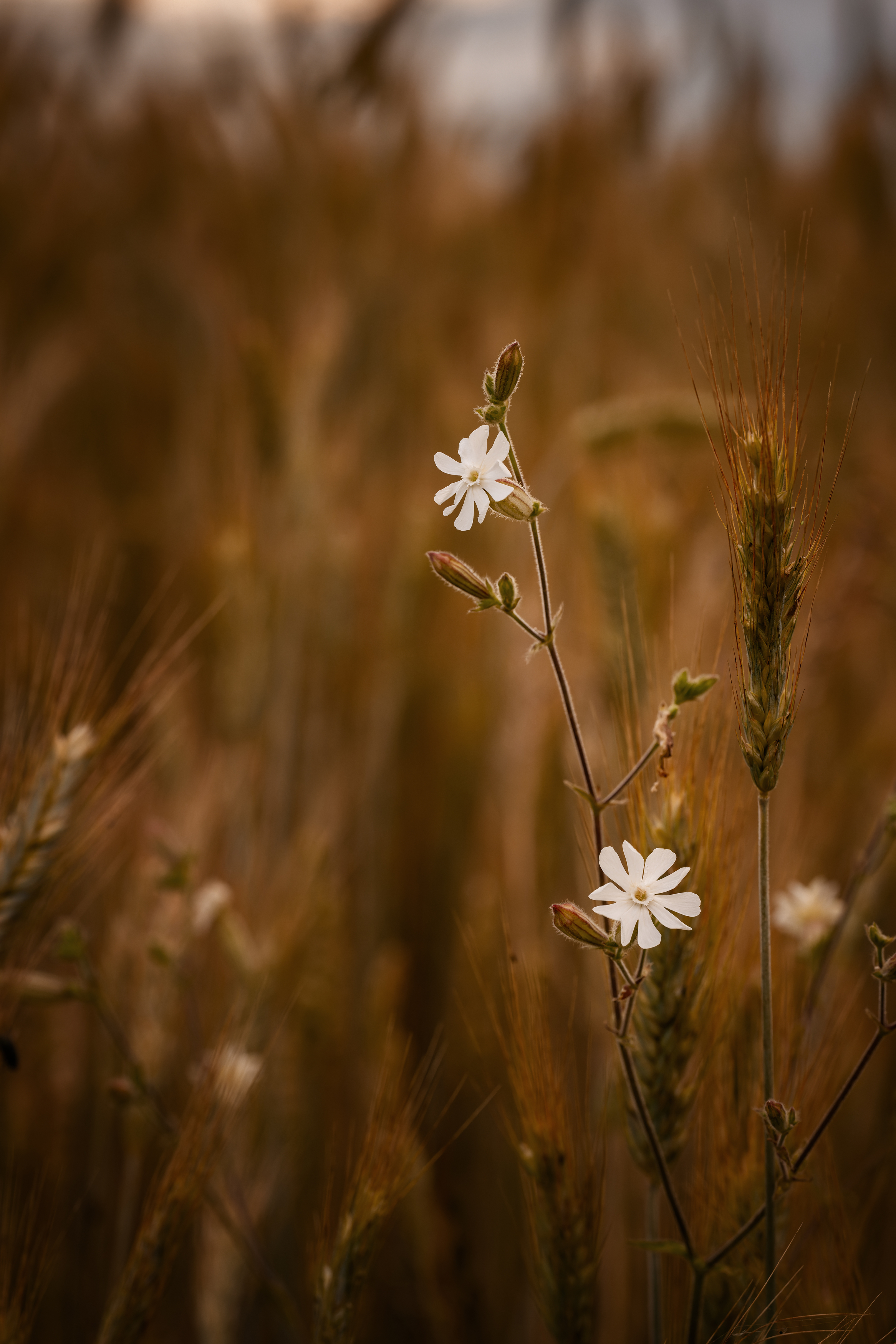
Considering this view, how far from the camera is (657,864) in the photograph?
52 centimetres

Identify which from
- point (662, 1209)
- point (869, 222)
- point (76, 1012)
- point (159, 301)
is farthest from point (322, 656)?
point (869, 222)

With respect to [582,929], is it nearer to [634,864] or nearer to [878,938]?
[634,864]

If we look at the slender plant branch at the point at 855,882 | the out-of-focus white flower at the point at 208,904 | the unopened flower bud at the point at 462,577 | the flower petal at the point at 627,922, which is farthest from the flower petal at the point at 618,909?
the out-of-focus white flower at the point at 208,904

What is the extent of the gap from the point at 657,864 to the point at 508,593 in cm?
20

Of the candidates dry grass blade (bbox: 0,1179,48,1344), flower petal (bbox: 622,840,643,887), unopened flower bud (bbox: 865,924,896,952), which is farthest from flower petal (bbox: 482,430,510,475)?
dry grass blade (bbox: 0,1179,48,1344)

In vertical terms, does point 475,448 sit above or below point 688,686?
above

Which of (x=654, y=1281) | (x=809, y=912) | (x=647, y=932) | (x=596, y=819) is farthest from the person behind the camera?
(x=809, y=912)

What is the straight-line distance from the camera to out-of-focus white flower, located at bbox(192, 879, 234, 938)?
993 mm

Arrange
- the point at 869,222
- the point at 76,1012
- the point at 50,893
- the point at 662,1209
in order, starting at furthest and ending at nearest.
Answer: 1. the point at 869,222
2. the point at 76,1012
3. the point at 662,1209
4. the point at 50,893

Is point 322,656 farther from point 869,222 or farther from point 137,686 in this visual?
point 869,222

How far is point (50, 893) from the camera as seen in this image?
0.94m

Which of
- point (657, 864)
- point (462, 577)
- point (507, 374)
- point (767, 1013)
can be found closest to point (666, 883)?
point (657, 864)

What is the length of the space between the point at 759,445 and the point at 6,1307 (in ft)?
3.25

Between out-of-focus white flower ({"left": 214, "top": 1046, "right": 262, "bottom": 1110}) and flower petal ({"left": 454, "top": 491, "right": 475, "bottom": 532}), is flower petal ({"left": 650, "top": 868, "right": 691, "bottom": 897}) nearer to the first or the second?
flower petal ({"left": 454, "top": 491, "right": 475, "bottom": 532})
